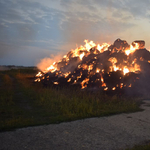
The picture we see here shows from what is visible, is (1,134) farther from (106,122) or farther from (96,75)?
(96,75)

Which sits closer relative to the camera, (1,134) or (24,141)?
(24,141)

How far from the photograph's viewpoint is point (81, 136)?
5.32 m

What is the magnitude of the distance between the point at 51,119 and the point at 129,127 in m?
2.84

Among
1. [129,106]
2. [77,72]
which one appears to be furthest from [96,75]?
[129,106]

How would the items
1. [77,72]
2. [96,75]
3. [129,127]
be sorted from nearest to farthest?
[129,127] → [96,75] → [77,72]

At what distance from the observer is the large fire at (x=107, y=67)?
13.6m

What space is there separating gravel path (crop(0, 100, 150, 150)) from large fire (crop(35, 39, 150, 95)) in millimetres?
6757

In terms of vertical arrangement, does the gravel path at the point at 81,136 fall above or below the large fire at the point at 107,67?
below

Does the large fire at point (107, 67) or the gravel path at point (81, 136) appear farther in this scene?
the large fire at point (107, 67)

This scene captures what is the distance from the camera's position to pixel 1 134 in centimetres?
540

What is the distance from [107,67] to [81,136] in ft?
31.9

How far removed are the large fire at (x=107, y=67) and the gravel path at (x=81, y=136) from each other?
676 cm

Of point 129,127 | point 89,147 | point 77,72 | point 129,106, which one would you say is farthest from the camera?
point 77,72

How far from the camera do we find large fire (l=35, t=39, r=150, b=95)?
1364 centimetres
